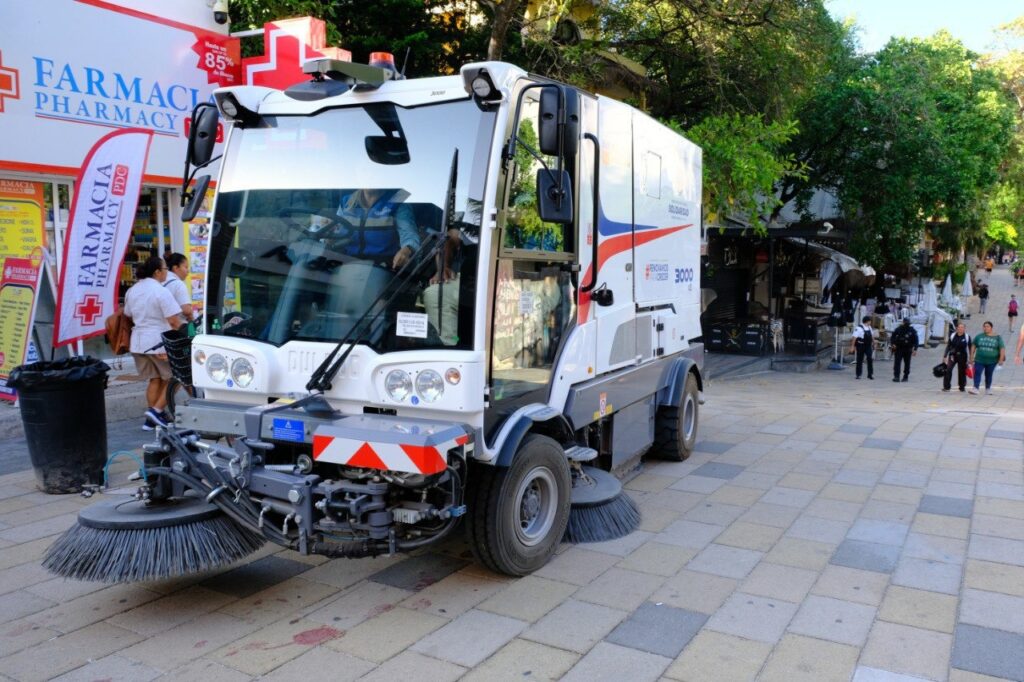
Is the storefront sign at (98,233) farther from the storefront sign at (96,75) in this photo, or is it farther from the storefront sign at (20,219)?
the storefront sign at (96,75)

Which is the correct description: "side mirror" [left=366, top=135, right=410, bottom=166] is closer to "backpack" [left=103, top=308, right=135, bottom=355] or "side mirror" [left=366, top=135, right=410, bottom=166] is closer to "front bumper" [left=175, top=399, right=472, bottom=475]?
"front bumper" [left=175, top=399, right=472, bottom=475]

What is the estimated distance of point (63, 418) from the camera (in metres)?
6.27

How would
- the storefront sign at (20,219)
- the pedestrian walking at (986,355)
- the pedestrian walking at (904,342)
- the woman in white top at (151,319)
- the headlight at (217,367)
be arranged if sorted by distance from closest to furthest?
the headlight at (217,367) → the woman in white top at (151,319) → the storefront sign at (20,219) → the pedestrian walking at (986,355) → the pedestrian walking at (904,342)

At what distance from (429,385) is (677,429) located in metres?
3.85

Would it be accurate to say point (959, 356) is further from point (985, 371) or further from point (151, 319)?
point (151, 319)

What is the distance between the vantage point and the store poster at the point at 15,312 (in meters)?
8.31

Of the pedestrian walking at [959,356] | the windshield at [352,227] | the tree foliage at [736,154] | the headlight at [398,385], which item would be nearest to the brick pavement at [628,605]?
the headlight at [398,385]

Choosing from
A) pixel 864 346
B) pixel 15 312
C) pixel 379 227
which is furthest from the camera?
pixel 864 346

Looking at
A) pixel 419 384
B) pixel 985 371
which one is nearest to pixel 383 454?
pixel 419 384

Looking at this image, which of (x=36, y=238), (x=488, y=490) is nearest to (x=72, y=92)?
(x=36, y=238)

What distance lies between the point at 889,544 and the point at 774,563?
0.96 metres

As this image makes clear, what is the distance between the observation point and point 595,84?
14.2 meters

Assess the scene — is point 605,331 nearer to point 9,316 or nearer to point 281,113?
point 281,113

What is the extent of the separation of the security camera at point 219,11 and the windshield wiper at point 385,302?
305 inches
